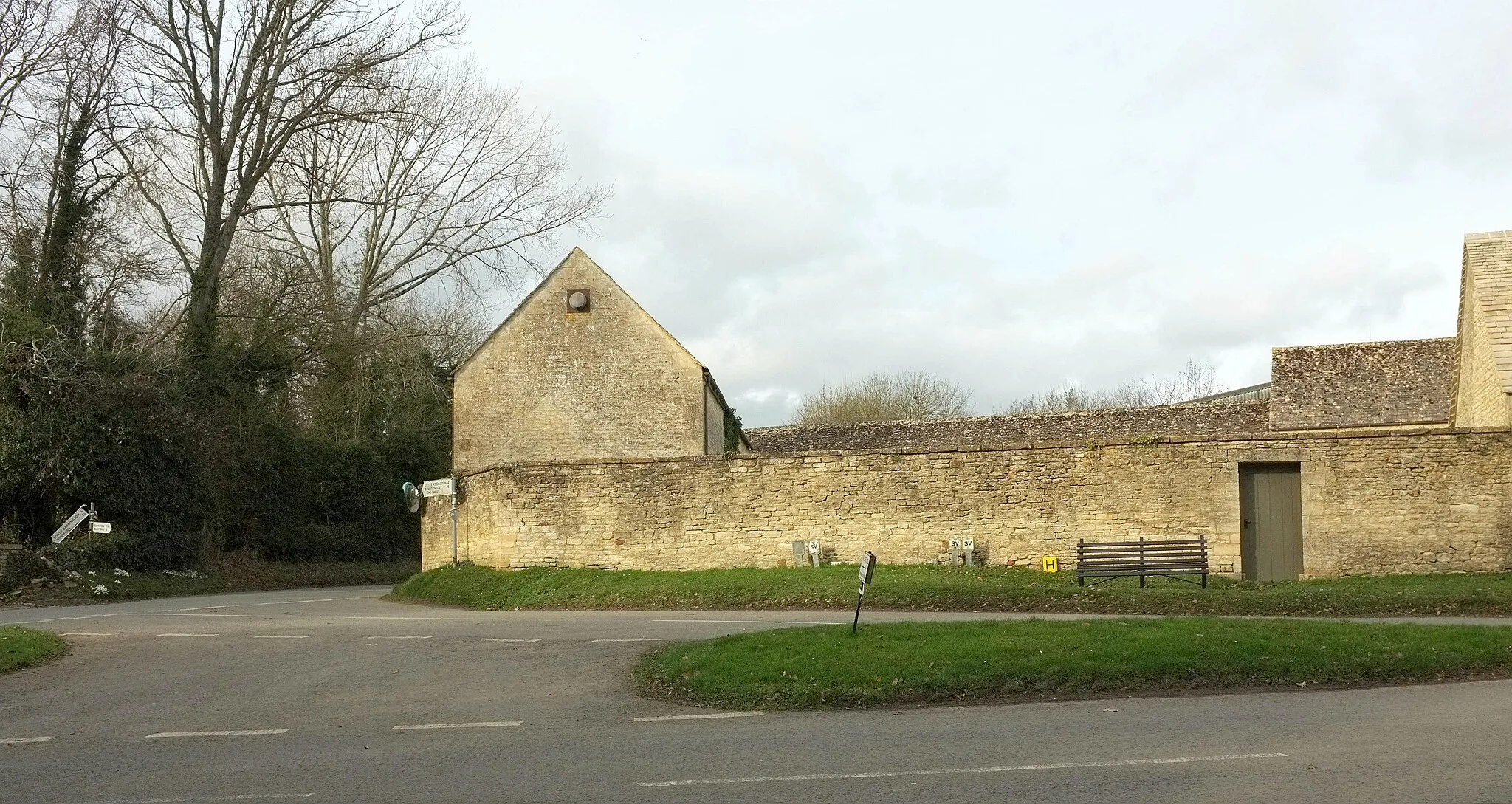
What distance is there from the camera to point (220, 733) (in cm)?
1020

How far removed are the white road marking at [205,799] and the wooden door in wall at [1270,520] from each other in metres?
18.4

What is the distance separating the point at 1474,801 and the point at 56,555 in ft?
91.8

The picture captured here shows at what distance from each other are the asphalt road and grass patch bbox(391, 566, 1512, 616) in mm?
6146

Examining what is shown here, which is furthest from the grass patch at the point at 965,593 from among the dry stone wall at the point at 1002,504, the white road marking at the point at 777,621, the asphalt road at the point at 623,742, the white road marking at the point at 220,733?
the white road marking at the point at 220,733

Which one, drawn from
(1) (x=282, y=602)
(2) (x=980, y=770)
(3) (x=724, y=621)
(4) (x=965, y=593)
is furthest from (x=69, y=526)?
(2) (x=980, y=770)

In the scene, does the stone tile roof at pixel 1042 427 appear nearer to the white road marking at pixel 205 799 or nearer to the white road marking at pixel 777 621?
the white road marking at pixel 777 621

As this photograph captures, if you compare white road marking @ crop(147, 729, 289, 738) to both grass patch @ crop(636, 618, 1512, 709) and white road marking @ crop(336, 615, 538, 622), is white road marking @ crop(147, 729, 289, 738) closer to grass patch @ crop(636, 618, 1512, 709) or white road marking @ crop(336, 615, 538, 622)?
grass patch @ crop(636, 618, 1512, 709)

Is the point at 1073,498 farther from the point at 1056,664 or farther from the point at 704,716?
the point at 704,716

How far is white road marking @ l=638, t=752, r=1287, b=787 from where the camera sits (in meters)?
7.95

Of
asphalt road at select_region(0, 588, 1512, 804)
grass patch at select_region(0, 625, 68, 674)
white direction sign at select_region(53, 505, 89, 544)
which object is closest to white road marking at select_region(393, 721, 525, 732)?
asphalt road at select_region(0, 588, 1512, 804)

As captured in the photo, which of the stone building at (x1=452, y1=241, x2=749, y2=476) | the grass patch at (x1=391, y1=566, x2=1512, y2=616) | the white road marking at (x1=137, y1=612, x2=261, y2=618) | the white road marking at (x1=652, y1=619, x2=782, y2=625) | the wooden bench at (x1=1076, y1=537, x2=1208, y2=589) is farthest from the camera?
the stone building at (x1=452, y1=241, x2=749, y2=476)

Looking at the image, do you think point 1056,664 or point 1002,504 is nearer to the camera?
point 1056,664

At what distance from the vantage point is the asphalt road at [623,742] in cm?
768

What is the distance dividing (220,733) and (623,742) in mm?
3542
